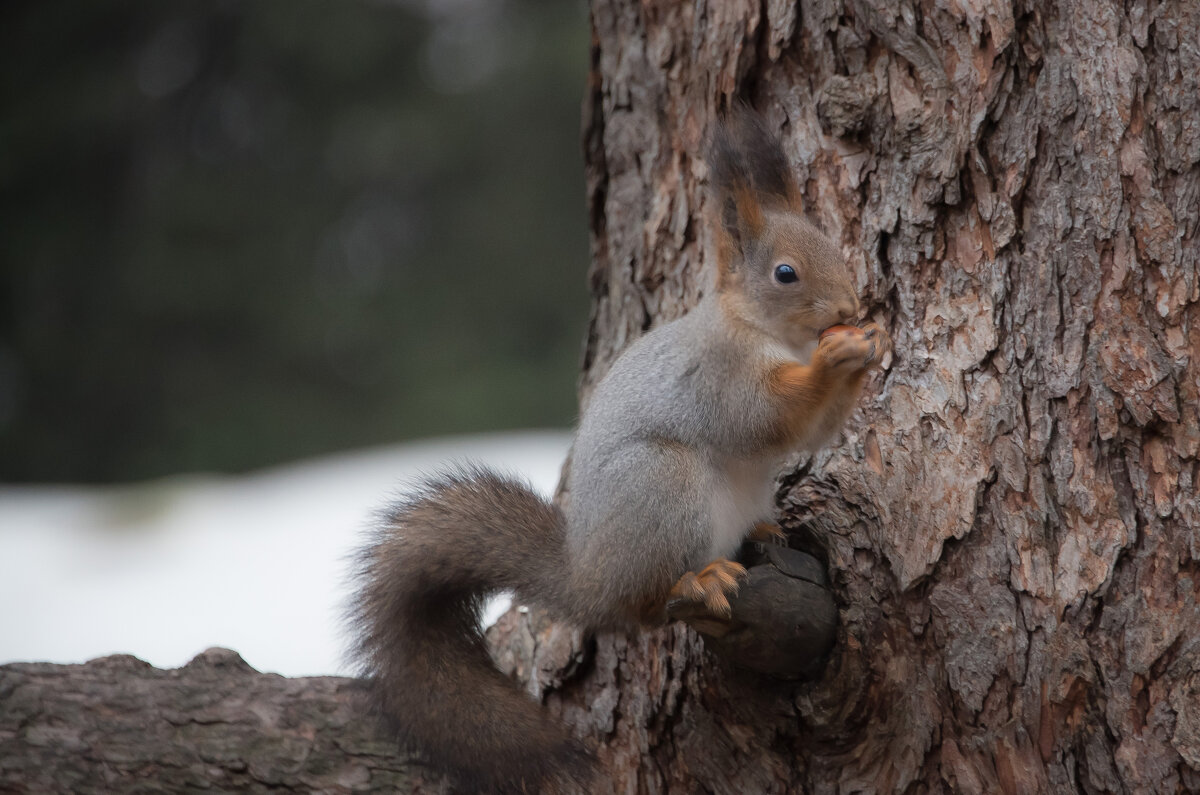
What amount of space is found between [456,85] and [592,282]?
445 cm

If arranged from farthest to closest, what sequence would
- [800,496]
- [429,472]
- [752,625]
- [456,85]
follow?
[456,85] → [429,472] → [800,496] → [752,625]

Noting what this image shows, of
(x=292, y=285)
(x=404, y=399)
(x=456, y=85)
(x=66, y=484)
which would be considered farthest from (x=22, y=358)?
(x=456, y=85)

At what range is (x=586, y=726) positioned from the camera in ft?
5.70

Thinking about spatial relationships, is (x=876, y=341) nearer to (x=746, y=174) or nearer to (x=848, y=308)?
(x=848, y=308)

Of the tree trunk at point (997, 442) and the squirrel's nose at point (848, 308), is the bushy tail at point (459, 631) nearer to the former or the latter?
the tree trunk at point (997, 442)

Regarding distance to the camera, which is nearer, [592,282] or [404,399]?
[592,282]

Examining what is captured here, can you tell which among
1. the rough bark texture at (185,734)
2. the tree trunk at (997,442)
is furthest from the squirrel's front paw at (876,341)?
the rough bark texture at (185,734)

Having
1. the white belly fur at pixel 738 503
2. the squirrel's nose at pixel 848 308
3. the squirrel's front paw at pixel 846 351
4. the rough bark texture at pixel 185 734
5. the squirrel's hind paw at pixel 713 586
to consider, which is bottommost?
the rough bark texture at pixel 185 734

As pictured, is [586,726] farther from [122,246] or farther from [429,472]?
[122,246]

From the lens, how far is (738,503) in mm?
1499

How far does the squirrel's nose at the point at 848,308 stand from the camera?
1.46 metres

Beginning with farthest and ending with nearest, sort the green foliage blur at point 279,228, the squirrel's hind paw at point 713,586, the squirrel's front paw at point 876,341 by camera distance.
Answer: the green foliage blur at point 279,228, the squirrel's front paw at point 876,341, the squirrel's hind paw at point 713,586

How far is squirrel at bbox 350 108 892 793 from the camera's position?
144 centimetres

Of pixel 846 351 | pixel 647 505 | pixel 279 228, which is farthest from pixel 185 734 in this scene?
pixel 279 228
